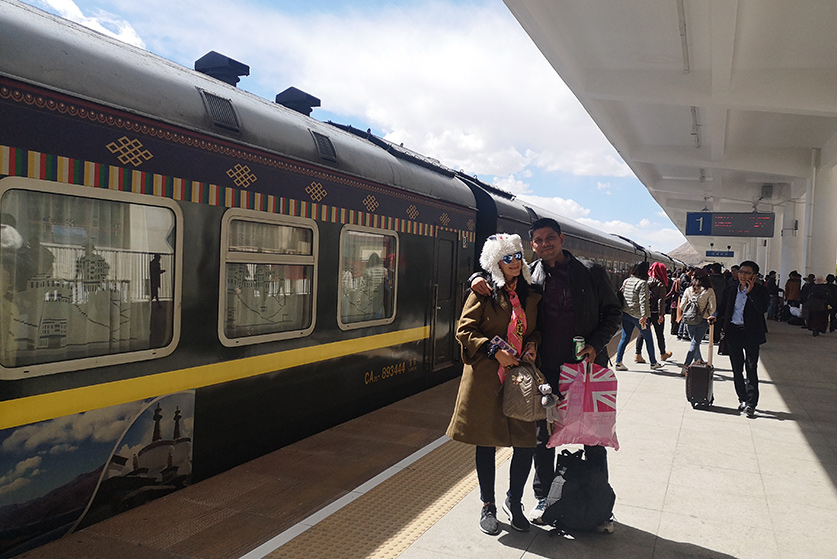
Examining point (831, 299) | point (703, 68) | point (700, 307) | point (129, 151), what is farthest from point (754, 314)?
point (831, 299)

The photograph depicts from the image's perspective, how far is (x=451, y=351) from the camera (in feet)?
26.3

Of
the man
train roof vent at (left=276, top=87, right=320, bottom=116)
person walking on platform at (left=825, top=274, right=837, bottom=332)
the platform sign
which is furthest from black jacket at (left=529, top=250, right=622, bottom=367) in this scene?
the platform sign

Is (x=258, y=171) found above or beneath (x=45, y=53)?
beneath

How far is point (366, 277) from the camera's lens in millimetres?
5965

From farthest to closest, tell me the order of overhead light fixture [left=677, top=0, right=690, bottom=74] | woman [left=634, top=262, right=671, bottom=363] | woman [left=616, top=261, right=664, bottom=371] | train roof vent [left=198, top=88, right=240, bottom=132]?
woman [left=634, top=262, right=671, bottom=363]
woman [left=616, top=261, right=664, bottom=371]
overhead light fixture [left=677, top=0, right=690, bottom=74]
train roof vent [left=198, top=88, right=240, bottom=132]

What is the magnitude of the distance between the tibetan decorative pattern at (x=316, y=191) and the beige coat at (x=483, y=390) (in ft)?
6.15

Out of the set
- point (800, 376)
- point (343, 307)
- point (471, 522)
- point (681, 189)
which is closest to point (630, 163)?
point (681, 189)

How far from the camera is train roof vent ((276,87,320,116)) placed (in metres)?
6.16

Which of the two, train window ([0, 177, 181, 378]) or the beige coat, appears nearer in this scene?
train window ([0, 177, 181, 378])

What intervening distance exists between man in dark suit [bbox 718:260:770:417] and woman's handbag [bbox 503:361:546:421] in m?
4.20

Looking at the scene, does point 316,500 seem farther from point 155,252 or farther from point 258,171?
point 258,171

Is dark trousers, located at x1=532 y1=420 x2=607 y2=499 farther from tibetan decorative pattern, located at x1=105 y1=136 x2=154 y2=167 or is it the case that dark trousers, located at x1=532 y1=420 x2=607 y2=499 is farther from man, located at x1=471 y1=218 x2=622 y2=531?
tibetan decorative pattern, located at x1=105 y1=136 x2=154 y2=167

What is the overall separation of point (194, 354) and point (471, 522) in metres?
1.98

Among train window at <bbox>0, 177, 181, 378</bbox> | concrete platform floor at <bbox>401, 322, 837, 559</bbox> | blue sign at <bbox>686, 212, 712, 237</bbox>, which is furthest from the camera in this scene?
blue sign at <bbox>686, 212, 712, 237</bbox>
